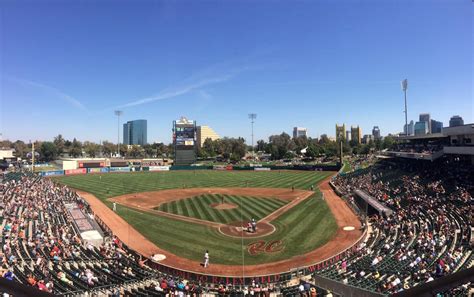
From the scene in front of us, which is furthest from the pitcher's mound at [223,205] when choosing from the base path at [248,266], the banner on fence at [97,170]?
the banner on fence at [97,170]

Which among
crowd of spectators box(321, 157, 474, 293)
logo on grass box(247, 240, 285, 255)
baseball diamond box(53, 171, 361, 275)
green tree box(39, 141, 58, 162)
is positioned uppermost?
green tree box(39, 141, 58, 162)

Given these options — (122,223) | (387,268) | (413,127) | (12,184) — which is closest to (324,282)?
(387,268)

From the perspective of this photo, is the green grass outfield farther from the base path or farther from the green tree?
the green tree

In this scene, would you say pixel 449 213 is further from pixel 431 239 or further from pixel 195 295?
pixel 195 295


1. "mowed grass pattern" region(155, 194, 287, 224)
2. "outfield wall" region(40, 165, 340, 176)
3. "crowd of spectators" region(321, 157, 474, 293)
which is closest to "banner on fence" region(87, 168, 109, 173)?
"outfield wall" region(40, 165, 340, 176)

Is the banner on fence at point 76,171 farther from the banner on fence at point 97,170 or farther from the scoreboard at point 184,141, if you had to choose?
the scoreboard at point 184,141

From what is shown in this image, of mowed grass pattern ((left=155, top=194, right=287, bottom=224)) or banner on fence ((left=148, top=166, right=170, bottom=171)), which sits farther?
banner on fence ((left=148, top=166, right=170, bottom=171))

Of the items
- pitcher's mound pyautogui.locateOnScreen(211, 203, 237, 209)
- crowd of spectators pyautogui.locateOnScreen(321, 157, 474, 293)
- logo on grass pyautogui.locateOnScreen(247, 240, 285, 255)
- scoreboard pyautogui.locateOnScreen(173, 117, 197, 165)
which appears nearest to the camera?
crowd of spectators pyautogui.locateOnScreen(321, 157, 474, 293)
